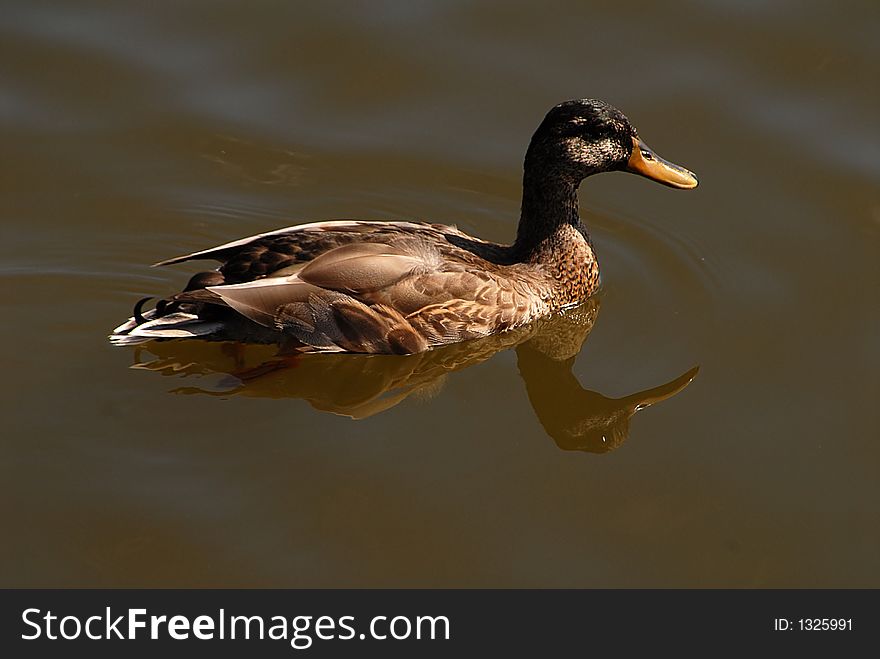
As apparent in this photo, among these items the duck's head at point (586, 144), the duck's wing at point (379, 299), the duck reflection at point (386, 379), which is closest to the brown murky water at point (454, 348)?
the duck reflection at point (386, 379)

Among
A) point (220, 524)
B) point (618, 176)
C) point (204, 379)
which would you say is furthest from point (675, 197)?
point (220, 524)

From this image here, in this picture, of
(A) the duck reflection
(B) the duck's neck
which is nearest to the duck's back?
(A) the duck reflection

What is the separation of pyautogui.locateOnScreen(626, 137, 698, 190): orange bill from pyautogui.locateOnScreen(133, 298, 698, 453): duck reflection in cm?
117

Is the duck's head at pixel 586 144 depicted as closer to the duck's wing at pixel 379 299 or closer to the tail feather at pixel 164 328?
the duck's wing at pixel 379 299

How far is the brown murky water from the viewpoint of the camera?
6.70 metres

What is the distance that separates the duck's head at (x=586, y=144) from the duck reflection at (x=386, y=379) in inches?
41.6

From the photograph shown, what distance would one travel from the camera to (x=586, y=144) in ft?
26.8

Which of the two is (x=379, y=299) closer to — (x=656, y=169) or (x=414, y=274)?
(x=414, y=274)

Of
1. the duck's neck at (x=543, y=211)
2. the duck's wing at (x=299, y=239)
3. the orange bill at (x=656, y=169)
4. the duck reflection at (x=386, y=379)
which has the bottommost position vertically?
the duck reflection at (x=386, y=379)

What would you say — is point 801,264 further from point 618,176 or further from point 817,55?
point 817,55

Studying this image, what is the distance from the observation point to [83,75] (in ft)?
31.8

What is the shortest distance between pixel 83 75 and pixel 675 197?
13.5 feet

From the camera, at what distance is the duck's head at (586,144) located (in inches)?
318

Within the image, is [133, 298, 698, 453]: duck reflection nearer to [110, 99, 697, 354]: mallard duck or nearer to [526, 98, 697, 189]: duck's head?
[110, 99, 697, 354]: mallard duck
